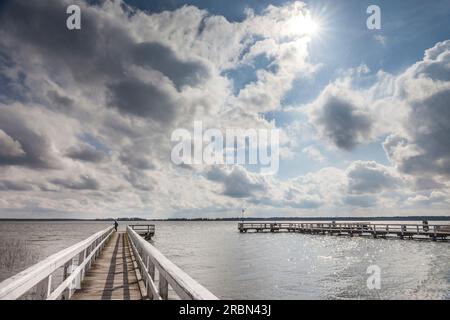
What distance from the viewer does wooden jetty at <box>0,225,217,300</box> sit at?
3.37 m

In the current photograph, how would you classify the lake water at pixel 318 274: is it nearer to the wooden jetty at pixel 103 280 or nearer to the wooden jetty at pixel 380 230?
the wooden jetty at pixel 103 280

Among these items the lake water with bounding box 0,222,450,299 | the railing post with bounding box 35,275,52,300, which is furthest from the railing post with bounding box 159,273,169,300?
the lake water with bounding box 0,222,450,299

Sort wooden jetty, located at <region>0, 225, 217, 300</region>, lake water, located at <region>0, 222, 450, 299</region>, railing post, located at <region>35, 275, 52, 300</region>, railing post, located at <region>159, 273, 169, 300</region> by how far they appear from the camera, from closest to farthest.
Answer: wooden jetty, located at <region>0, 225, 217, 300</region> → railing post, located at <region>35, 275, 52, 300</region> → railing post, located at <region>159, 273, 169, 300</region> → lake water, located at <region>0, 222, 450, 299</region>

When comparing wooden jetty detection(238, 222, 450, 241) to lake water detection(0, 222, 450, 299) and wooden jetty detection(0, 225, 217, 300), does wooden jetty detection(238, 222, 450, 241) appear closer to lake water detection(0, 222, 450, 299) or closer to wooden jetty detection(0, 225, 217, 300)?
lake water detection(0, 222, 450, 299)

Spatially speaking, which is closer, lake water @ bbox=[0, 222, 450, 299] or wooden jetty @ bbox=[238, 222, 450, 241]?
lake water @ bbox=[0, 222, 450, 299]

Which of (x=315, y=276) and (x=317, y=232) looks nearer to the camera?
(x=315, y=276)

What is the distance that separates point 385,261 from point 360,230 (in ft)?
92.0

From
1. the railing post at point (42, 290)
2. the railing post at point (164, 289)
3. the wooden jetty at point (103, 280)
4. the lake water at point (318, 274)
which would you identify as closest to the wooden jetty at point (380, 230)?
the lake water at point (318, 274)

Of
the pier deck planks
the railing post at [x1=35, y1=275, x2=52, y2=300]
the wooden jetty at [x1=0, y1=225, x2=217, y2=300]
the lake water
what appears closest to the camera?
the wooden jetty at [x1=0, y1=225, x2=217, y2=300]

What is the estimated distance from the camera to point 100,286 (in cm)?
881

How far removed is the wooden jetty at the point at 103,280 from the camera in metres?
3.37
